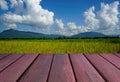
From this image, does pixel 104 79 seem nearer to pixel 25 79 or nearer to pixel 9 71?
pixel 25 79

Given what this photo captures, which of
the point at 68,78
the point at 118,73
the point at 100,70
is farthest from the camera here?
the point at 100,70

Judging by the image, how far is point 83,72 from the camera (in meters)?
1.79

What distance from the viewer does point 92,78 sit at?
5.26 feet

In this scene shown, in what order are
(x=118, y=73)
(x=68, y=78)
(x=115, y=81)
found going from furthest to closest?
(x=118, y=73) → (x=68, y=78) → (x=115, y=81)

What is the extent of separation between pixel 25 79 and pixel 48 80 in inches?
6.3

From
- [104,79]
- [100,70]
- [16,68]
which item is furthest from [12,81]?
[100,70]

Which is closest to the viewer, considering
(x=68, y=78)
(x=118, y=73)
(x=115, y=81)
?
(x=115, y=81)

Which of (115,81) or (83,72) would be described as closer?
(115,81)

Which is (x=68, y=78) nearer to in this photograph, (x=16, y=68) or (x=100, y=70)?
(x=100, y=70)

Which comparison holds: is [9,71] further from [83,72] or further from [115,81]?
[115,81]

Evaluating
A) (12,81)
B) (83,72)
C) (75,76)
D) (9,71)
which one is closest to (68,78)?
(75,76)

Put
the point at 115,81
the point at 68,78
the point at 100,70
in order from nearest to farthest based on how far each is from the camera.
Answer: the point at 115,81, the point at 68,78, the point at 100,70

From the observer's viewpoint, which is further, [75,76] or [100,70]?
[100,70]

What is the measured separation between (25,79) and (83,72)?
1.59 ft
